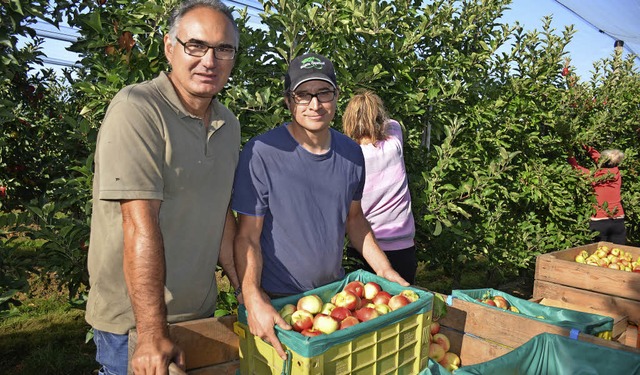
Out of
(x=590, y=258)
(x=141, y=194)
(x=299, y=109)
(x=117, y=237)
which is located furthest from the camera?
(x=590, y=258)

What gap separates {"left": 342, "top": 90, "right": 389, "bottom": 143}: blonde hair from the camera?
3.05 m

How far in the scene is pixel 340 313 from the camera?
185 centimetres

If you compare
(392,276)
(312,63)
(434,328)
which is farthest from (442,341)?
(312,63)

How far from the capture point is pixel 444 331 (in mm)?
2764

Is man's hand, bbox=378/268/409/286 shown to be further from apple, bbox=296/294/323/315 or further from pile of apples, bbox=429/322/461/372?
pile of apples, bbox=429/322/461/372

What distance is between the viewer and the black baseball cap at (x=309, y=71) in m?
2.04

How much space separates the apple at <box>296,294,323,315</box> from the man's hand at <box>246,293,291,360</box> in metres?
0.24

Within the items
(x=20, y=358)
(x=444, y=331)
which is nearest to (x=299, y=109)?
(x=444, y=331)

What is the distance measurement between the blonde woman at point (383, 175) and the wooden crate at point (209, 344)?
1586mm

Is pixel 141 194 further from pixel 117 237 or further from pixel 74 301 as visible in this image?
pixel 74 301

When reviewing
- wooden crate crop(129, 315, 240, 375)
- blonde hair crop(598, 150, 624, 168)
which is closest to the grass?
wooden crate crop(129, 315, 240, 375)

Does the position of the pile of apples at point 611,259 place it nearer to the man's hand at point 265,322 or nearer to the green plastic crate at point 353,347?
the green plastic crate at point 353,347

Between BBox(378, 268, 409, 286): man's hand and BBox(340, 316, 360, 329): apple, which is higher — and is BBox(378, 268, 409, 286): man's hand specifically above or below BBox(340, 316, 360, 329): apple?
above

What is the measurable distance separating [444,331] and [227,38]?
203 cm
